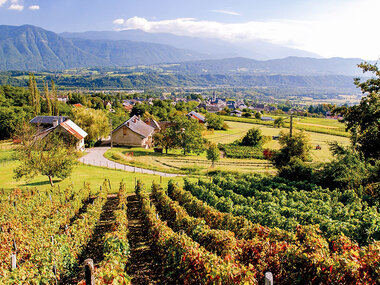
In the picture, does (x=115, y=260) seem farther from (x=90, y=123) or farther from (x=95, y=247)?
(x=90, y=123)

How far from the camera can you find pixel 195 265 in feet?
29.1

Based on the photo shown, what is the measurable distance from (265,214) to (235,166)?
3250 centimetres

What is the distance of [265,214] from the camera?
14.1m

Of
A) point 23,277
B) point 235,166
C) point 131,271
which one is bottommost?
point 235,166

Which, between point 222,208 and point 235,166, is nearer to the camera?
point 222,208

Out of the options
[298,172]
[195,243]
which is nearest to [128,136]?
[298,172]

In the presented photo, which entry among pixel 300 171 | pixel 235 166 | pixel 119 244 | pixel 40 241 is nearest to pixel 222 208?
pixel 119 244

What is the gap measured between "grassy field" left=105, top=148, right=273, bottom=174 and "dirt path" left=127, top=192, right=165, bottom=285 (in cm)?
2113

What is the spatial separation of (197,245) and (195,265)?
101 cm

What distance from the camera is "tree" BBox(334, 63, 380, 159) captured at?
23.8 m

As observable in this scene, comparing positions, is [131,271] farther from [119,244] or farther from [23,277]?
[23,277]

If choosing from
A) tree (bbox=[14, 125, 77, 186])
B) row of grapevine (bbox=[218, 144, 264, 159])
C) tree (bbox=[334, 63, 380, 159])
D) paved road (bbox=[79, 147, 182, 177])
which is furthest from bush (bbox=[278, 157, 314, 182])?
row of grapevine (bbox=[218, 144, 264, 159])

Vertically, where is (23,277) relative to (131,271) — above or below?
above

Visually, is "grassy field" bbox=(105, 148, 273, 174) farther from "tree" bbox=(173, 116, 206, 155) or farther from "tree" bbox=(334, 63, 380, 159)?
"tree" bbox=(334, 63, 380, 159)
